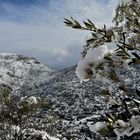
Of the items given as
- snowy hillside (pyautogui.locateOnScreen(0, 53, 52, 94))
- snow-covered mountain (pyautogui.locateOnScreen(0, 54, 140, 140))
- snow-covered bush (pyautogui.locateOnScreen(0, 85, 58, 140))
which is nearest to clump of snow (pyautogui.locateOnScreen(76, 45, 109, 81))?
snow-covered bush (pyautogui.locateOnScreen(0, 85, 58, 140))

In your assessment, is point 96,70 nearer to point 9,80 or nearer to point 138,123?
point 138,123

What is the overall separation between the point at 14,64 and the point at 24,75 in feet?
23.8

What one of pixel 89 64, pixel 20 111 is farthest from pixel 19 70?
pixel 89 64

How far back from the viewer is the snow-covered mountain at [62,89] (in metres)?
78.0

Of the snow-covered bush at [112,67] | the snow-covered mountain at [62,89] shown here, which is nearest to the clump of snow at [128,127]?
the snow-covered bush at [112,67]

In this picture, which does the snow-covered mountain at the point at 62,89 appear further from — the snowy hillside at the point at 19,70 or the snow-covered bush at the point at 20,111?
the snow-covered bush at the point at 20,111

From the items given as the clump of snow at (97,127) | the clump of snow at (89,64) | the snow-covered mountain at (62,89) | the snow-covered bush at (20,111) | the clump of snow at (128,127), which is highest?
the clump of snow at (89,64)

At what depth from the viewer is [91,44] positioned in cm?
307

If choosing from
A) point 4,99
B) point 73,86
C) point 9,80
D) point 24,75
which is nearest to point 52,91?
point 73,86

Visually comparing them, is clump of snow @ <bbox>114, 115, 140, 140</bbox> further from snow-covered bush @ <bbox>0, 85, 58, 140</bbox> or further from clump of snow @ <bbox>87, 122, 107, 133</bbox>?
snow-covered bush @ <bbox>0, 85, 58, 140</bbox>

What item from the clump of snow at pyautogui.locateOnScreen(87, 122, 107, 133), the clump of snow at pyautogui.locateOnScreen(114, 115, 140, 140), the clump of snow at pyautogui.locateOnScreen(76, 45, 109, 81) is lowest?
the clump of snow at pyautogui.locateOnScreen(87, 122, 107, 133)

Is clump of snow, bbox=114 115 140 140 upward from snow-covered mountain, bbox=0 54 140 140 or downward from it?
upward

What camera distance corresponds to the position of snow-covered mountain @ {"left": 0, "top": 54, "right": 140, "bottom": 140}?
7801cm

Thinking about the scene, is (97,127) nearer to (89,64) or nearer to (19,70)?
(89,64)
